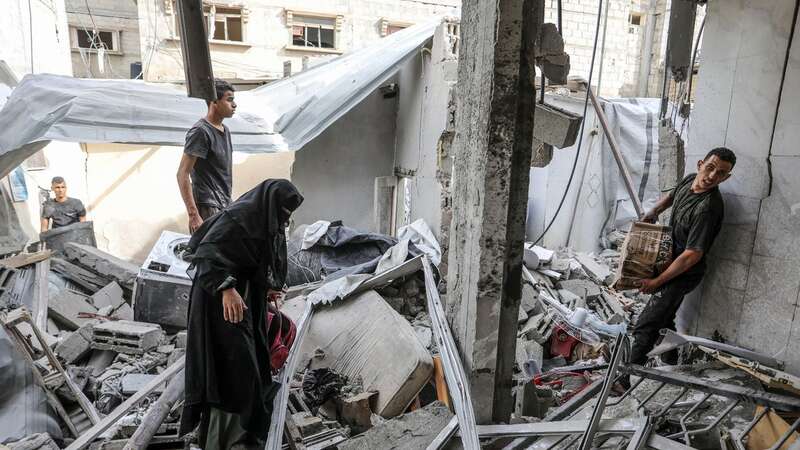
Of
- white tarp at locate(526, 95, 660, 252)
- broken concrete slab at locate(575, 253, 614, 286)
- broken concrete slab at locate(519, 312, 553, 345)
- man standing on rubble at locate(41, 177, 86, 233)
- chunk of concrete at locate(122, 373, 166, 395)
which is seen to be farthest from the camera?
white tarp at locate(526, 95, 660, 252)

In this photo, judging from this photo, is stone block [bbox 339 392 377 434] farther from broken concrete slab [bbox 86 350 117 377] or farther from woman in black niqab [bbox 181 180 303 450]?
broken concrete slab [bbox 86 350 117 377]

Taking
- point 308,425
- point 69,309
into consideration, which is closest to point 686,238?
point 308,425

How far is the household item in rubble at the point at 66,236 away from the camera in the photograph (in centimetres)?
619

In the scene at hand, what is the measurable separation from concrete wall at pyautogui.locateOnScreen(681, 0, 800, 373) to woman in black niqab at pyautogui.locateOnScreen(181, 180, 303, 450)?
10.3 feet

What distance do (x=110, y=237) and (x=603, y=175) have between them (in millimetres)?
10293

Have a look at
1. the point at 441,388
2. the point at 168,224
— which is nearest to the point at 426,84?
the point at 441,388

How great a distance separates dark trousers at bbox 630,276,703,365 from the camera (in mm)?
3398

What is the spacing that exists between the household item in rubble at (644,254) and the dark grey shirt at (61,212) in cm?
719

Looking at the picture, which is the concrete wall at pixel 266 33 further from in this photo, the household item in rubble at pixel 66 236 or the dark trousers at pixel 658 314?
the dark trousers at pixel 658 314

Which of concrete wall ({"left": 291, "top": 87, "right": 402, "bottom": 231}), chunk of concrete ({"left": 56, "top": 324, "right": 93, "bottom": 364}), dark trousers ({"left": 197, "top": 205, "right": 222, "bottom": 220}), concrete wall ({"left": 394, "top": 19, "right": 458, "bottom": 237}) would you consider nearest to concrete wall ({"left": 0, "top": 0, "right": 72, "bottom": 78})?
concrete wall ({"left": 291, "top": 87, "right": 402, "bottom": 231})

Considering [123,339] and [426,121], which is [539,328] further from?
[123,339]

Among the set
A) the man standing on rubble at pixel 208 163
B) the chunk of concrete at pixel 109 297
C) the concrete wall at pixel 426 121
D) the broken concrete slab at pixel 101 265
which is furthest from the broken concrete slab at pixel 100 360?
the concrete wall at pixel 426 121

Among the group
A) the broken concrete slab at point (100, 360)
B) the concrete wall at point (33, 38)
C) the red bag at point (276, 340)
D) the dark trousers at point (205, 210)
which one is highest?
the concrete wall at point (33, 38)

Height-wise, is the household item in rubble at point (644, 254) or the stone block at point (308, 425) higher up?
the household item in rubble at point (644, 254)
